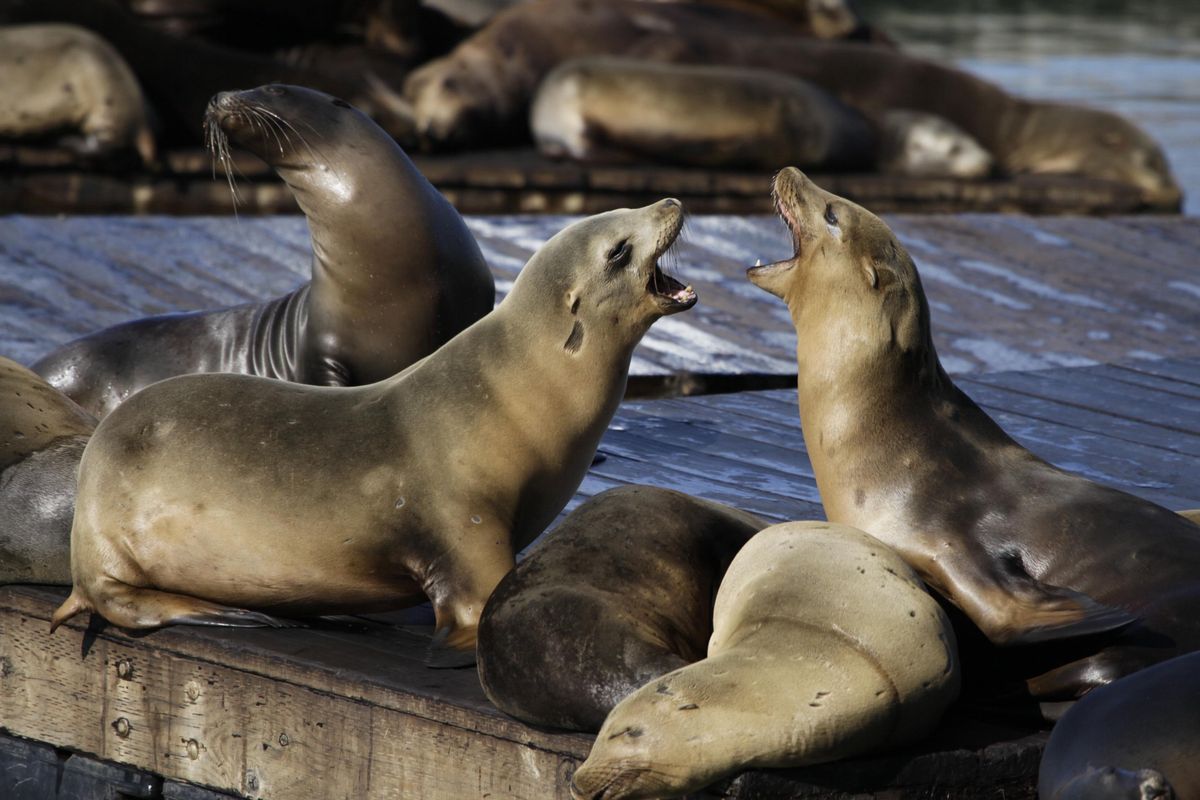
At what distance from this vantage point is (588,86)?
38.3 feet

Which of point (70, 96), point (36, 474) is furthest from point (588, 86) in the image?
point (36, 474)

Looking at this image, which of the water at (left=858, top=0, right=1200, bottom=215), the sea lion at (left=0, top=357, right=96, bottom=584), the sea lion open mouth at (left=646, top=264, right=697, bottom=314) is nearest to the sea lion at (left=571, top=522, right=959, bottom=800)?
the sea lion open mouth at (left=646, top=264, right=697, bottom=314)

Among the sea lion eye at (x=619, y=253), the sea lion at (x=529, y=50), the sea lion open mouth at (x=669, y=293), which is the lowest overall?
the sea lion at (x=529, y=50)

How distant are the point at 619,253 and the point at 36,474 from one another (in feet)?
4.26

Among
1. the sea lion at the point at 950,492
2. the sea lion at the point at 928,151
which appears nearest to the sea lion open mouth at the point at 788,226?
the sea lion at the point at 950,492

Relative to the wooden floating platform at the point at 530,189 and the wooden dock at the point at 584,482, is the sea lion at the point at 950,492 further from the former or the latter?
the wooden floating platform at the point at 530,189

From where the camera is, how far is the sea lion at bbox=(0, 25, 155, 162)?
10.3m

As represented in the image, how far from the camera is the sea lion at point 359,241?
5098 millimetres

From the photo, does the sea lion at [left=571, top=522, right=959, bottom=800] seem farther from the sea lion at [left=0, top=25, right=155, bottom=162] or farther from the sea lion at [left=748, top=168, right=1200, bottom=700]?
the sea lion at [left=0, top=25, right=155, bottom=162]

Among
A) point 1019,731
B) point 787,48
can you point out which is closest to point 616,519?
point 1019,731

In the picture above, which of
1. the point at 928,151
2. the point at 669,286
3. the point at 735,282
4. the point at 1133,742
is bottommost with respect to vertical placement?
the point at 928,151

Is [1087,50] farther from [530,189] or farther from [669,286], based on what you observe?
[669,286]

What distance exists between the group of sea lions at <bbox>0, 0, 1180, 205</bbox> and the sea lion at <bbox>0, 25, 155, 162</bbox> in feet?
0.04

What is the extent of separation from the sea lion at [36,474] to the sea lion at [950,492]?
57.7 inches
